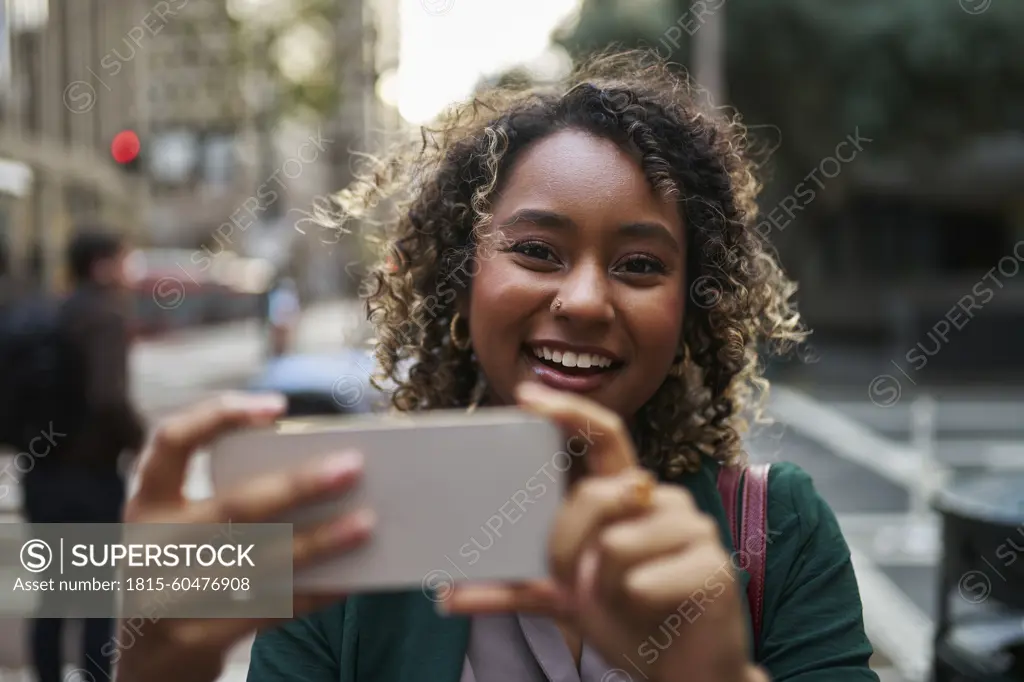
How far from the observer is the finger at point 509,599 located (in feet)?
3.07

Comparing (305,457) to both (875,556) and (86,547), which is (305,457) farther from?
(875,556)

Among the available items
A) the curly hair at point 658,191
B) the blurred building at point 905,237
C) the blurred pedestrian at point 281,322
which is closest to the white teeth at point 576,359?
the curly hair at point 658,191

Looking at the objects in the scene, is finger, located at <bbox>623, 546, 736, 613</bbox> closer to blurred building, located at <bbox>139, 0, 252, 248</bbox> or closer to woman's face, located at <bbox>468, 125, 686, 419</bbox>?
woman's face, located at <bbox>468, 125, 686, 419</bbox>

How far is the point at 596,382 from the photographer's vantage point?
53.1 inches

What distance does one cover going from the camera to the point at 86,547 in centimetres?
259

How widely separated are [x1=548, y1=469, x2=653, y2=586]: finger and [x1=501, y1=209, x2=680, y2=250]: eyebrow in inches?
19.7

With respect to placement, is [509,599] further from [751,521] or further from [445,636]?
[751,521]

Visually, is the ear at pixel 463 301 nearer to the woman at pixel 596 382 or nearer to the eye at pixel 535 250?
the woman at pixel 596 382

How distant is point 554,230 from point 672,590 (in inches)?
23.9

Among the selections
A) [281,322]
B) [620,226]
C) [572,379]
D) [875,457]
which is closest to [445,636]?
[572,379]

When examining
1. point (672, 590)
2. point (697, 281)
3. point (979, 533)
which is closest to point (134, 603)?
point (672, 590)

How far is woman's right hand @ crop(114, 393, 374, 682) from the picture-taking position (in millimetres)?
886

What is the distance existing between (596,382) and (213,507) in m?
0.60

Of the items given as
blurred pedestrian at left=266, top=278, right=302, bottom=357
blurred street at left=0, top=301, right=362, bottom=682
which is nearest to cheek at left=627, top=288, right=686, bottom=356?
blurred street at left=0, top=301, right=362, bottom=682
